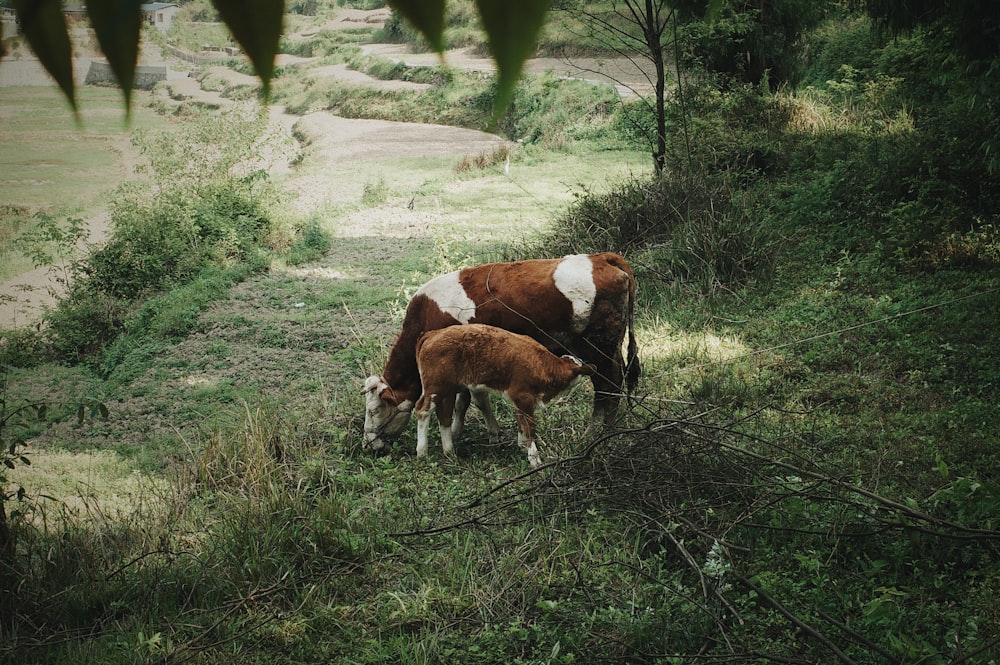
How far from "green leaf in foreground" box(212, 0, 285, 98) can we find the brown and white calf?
13.9 ft

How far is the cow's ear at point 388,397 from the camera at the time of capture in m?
5.30

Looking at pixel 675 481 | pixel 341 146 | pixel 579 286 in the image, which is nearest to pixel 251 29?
pixel 675 481

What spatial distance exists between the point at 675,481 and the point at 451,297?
215cm

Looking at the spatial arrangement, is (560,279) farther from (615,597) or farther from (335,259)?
(335,259)

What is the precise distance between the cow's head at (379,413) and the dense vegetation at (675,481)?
0.17m

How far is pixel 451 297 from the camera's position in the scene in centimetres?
539

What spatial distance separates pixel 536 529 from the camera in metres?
3.72

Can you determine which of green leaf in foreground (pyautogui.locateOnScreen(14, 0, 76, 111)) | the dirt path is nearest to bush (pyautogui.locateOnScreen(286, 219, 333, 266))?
the dirt path

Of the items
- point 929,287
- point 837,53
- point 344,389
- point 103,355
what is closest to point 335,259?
point 103,355

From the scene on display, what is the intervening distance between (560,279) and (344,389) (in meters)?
2.34

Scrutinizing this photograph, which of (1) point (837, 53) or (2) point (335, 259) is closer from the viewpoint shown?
(2) point (335, 259)

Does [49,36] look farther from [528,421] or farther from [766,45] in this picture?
[766,45]

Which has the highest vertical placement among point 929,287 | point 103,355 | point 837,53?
point 837,53

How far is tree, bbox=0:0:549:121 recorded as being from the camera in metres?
0.39
